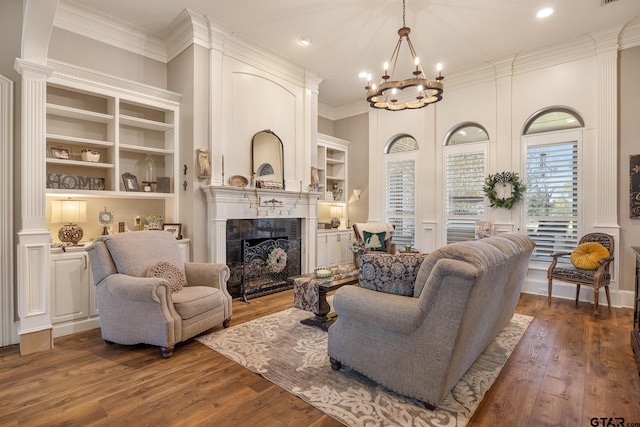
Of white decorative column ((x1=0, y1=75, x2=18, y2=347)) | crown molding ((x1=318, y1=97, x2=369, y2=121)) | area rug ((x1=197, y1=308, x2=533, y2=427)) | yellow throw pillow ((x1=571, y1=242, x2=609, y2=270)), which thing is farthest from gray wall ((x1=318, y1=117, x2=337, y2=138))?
white decorative column ((x1=0, y1=75, x2=18, y2=347))

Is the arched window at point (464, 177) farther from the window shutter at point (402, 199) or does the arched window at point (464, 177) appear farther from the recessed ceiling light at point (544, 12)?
the recessed ceiling light at point (544, 12)

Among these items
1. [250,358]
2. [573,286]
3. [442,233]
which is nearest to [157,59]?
[250,358]

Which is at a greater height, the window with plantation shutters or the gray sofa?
the window with plantation shutters

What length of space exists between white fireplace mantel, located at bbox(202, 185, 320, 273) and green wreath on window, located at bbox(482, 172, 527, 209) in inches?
111

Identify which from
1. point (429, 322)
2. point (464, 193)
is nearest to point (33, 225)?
point (429, 322)

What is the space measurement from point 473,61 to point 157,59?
4.79 metres

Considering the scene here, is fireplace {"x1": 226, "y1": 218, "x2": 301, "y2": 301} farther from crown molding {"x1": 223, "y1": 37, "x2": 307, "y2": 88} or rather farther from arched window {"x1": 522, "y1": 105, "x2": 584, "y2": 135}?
arched window {"x1": 522, "y1": 105, "x2": 584, "y2": 135}

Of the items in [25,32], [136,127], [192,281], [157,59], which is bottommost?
[192,281]

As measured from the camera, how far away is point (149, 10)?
12.5 feet

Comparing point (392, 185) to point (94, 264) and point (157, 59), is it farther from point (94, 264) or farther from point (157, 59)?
point (94, 264)

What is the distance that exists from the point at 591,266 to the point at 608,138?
176 cm

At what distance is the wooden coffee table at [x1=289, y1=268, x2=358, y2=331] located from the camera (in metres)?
3.26

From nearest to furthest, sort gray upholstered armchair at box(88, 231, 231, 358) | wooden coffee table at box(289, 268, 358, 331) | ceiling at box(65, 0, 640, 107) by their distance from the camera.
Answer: gray upholstered armchair at box(88, 231, 231, 358) → wooden coffee table at box(289, 268, 358, 331) → ceiling at box(65, 0, 640, 107)

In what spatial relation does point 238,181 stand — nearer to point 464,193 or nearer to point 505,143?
point 464,193
